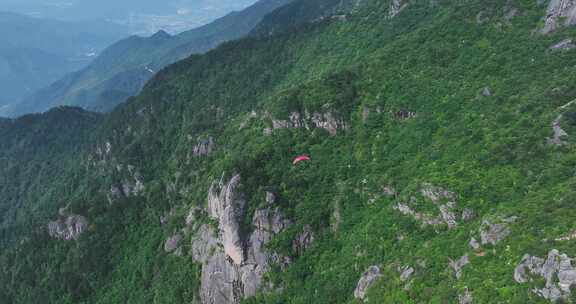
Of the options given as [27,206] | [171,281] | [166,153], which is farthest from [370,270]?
[27,206]

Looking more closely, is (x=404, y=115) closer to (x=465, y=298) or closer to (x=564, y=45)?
(x=564, y=45)

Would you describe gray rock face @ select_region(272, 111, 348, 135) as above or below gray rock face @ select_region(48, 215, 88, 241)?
above

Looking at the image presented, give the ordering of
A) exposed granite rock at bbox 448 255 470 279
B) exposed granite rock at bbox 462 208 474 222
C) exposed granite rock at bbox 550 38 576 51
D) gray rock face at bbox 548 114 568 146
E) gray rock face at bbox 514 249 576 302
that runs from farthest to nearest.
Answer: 1. exposed granite rock at bbox 550 38 576 51
2. gray rock face at bbox 548 114 568 146
3. exposed granite rock at bbox 462 208 474 222
4. exposed granite rock at bbox 448 255 470 279
5. gray rock face at bbox 514 249 576 302

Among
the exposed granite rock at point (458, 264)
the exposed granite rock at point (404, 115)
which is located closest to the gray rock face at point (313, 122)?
the exposed granite rock at point (404, 115)

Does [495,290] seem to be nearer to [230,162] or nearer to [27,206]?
[230,162]

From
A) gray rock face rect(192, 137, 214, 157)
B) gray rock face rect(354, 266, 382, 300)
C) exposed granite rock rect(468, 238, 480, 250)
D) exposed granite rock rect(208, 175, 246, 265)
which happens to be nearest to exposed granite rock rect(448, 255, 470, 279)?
exposed granite rock rect(468, 238, 480, 250)

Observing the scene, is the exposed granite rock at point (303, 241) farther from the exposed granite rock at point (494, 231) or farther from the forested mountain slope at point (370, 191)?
the exposed granite rock at point (494, 231)

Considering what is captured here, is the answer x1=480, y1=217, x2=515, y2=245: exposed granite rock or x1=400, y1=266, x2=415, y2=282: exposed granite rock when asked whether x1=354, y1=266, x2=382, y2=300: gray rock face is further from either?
x1=480, y1=217, x2=515, y2=245: exposed granite rock
